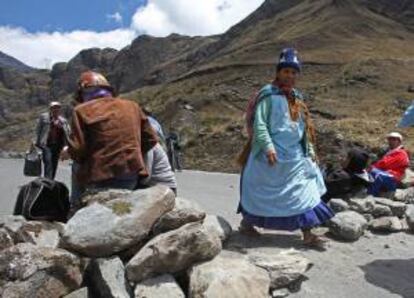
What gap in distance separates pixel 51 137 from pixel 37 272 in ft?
25.3

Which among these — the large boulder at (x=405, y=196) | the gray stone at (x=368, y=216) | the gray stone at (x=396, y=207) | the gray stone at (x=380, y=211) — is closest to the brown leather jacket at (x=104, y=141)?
the gray stone at (x=368, y=216)

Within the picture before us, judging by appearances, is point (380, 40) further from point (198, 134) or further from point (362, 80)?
point (198, 134)

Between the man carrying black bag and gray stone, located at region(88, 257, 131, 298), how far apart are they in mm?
7134

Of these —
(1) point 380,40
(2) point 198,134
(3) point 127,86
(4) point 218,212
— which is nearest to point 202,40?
(3) point 127,86

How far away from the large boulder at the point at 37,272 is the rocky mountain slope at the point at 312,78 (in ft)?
59.7

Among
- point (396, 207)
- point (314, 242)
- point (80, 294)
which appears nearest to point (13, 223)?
point (80, 294)

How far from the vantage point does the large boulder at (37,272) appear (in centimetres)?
519

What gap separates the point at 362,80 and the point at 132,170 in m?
45.9

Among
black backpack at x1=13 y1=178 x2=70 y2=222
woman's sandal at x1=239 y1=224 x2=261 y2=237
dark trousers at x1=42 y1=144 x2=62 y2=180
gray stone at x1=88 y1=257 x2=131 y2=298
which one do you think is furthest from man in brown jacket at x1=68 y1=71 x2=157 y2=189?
dark trousers at x1=42 y1=144 x2=62 y2=180

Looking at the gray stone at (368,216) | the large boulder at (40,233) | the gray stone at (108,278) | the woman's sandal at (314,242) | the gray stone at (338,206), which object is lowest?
the gray stone at (368,216)

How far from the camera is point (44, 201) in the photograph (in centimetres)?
668

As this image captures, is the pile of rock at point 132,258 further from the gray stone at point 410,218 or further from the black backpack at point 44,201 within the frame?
the gray stone at point 410,218

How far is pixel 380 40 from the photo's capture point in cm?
7669

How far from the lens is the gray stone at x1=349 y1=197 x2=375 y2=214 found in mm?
9109
